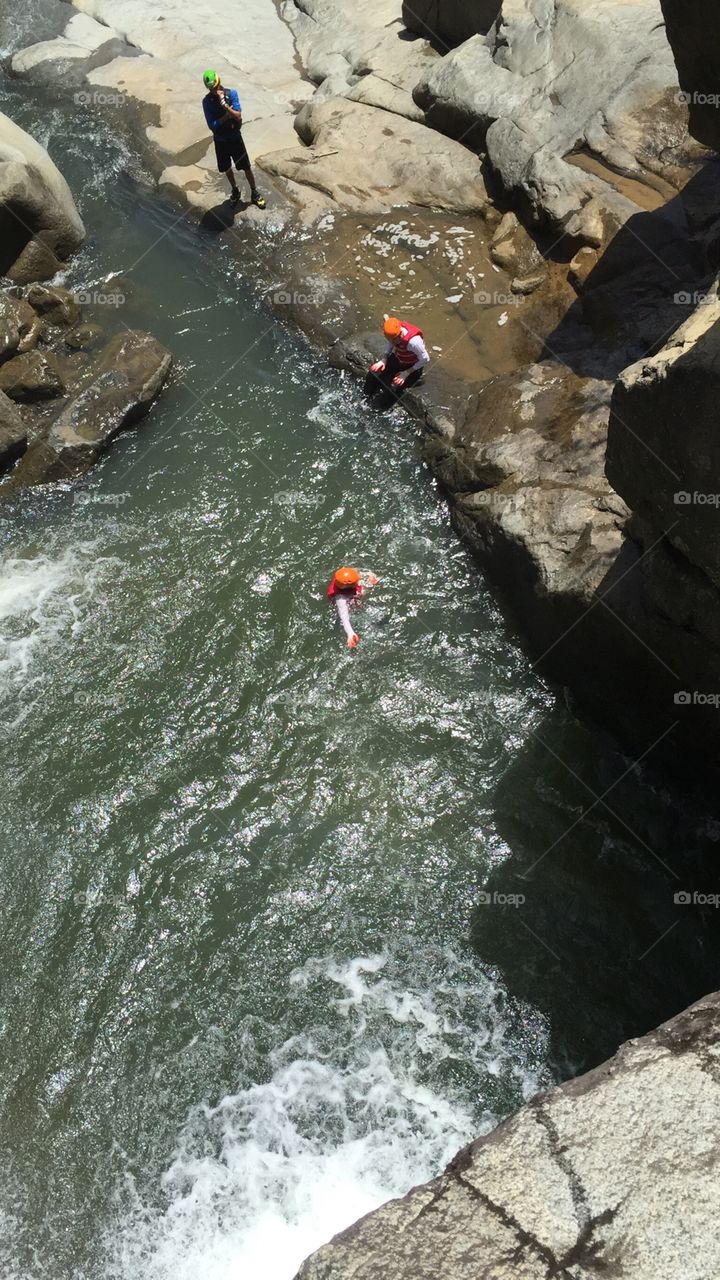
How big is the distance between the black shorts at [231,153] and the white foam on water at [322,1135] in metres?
9.78

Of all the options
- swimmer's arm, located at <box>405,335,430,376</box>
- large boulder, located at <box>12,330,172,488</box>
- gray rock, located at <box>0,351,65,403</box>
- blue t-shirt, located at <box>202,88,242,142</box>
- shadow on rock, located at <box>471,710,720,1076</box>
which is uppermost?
blue t-shirt, located at <box>202,88,242,142</box>

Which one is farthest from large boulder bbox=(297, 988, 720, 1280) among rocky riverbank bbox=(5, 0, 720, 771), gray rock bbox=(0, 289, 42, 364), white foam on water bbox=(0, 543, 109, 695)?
gray rock bbox=(0, 289, 42, 364)

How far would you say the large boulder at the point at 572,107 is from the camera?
37.3 ft

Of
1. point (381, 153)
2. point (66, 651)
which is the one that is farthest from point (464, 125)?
point (66, 651)

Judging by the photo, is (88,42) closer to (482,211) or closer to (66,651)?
(482,211)

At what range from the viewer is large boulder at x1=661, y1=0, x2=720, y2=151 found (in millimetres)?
7152

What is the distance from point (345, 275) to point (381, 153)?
7.03 ft

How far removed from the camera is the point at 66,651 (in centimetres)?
873

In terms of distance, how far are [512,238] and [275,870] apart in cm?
806

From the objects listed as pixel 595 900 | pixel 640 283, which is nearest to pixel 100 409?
pixel 640 283

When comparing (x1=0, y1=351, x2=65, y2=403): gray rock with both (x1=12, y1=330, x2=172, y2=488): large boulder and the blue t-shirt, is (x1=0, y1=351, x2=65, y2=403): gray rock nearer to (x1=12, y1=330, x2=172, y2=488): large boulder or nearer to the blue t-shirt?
(x1=12, y1=330, x2=172, y2=488): large boulder

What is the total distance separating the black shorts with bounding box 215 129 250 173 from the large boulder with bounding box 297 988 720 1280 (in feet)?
37.0

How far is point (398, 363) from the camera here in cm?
1056

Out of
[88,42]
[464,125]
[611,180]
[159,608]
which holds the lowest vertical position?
[159,608]
